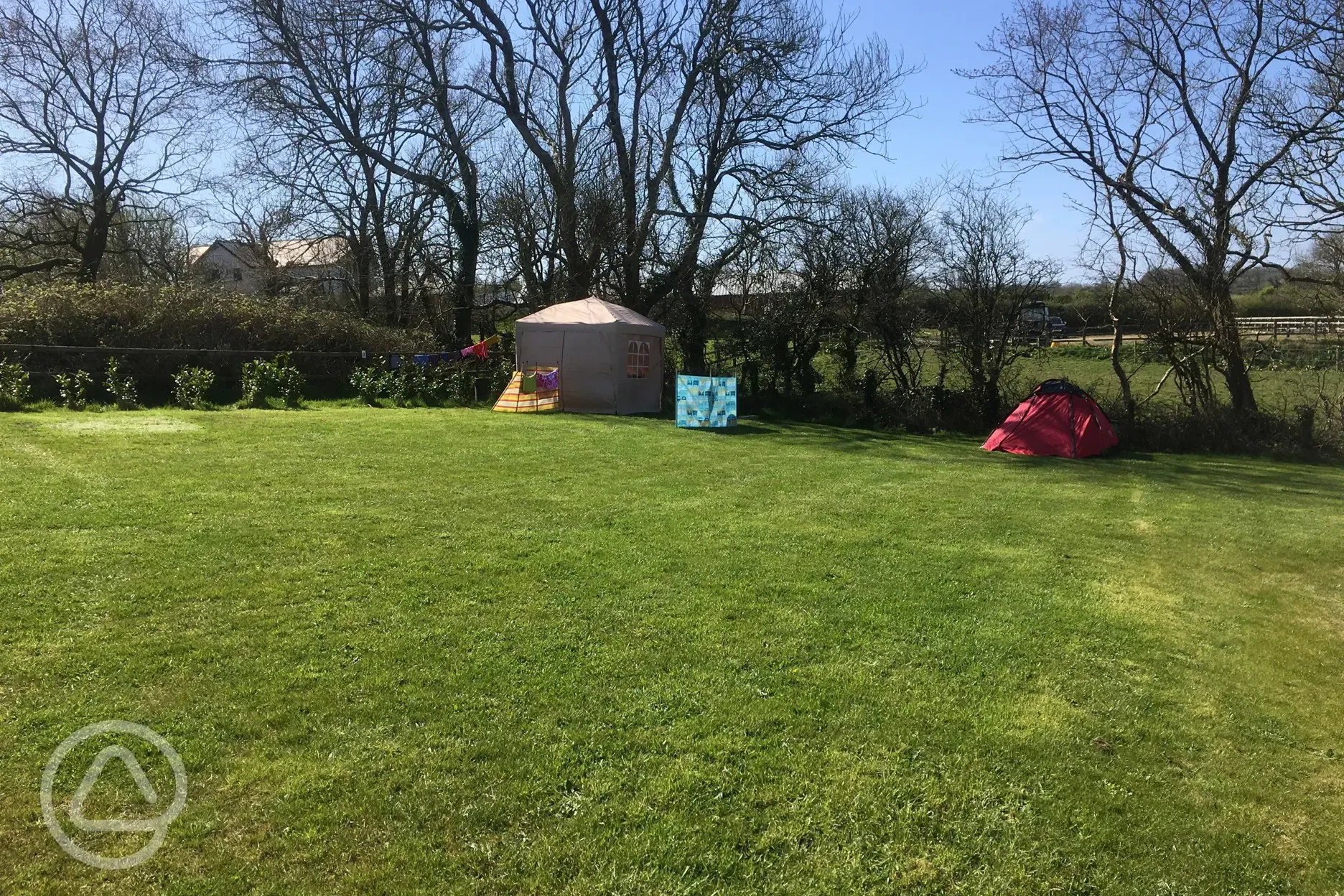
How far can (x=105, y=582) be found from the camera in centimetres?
442

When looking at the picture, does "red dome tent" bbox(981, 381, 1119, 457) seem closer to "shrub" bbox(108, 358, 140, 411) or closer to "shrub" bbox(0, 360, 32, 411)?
"shrub" bbox(108, 358, 140, 411)

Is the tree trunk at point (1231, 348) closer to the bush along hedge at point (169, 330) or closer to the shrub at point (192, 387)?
the bush along hedge at point (169, 330)

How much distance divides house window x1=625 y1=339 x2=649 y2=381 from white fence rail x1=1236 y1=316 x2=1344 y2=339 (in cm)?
1121

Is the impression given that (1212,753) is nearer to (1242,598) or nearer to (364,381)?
(1242,598)

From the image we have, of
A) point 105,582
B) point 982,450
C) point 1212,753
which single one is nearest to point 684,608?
point 1212,753

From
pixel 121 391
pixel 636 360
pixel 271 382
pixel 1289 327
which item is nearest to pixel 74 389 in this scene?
pixel 121 391

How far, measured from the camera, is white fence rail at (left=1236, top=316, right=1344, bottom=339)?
13.5 meters

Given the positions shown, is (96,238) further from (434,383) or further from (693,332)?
(693,332)

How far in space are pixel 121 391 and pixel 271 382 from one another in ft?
8.00

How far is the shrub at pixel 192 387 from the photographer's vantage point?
43.7 feet

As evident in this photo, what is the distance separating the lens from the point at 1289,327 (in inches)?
577

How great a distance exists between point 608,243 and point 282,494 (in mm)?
14546

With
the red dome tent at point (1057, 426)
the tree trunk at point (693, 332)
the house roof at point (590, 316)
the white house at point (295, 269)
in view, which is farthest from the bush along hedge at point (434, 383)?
the red dome tent at point (1057, 426)

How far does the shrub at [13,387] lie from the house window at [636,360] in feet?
33.2
